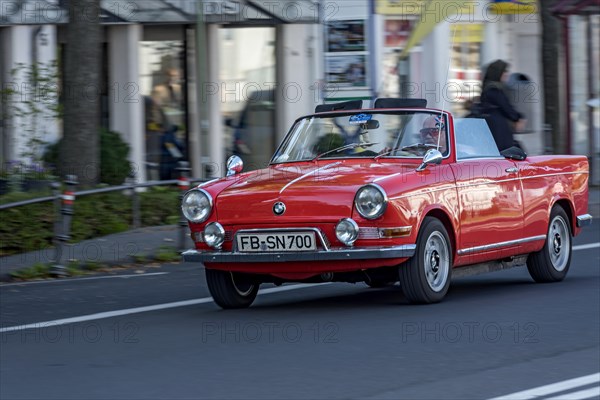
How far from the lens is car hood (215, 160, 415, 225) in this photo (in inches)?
364

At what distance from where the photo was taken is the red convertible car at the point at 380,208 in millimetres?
9250

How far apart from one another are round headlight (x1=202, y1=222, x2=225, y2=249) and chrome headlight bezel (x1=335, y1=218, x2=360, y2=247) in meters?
0.92

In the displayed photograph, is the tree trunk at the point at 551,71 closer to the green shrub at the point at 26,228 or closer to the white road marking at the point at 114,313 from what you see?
the green shrub at the point at 26,228

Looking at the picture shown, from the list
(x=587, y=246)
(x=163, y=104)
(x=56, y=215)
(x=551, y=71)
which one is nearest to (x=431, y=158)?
(x=56, y=215)

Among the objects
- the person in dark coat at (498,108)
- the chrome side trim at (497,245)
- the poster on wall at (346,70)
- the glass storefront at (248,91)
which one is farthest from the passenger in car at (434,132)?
the glass storefront at (248,91)

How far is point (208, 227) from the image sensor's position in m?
9.68

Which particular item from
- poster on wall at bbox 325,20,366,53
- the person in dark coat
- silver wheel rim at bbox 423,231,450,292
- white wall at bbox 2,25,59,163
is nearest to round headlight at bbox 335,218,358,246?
silver wheel rim at bbox 423,231,450,292

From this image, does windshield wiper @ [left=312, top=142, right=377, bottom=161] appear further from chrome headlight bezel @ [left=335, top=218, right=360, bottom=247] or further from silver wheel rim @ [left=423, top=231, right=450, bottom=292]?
chrome headlight bezel @ [left=335, top=218, right=360, bottom=247]

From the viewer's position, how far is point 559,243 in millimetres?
11688

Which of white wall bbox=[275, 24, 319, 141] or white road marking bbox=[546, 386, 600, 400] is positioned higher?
white wall bbox=[275, 24, 319, 141]

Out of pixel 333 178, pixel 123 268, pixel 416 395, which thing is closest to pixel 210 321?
pixel 333 178

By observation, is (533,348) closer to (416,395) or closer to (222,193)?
(416,395)

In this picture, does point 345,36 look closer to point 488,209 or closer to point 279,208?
point 488,209

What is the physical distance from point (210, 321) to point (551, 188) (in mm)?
3613
